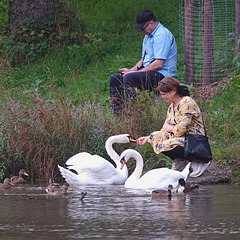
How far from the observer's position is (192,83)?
14.5 meters

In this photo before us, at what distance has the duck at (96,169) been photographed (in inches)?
406

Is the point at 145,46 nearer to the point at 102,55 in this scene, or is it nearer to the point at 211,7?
the point at 211,7

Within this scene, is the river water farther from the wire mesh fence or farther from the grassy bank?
the wire mesh fence

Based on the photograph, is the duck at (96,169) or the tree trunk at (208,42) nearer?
the duck at (96,169)

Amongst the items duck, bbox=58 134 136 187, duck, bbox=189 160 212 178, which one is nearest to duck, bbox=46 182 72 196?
duck, bbox=58 134 136 187

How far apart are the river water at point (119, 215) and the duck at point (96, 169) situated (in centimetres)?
63

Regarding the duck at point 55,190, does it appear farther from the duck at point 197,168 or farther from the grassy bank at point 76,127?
the duck at point 197,168

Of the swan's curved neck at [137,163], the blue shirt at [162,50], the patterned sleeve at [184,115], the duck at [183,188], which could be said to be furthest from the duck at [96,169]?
the blue shirt at [162,50]

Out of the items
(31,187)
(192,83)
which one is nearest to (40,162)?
(31,187)

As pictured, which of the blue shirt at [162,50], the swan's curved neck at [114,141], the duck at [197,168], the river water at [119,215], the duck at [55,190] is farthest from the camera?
the blue shirt at [162,50]

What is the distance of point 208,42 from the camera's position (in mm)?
14570

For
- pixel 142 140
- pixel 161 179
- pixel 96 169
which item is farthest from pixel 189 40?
pixel 161 179

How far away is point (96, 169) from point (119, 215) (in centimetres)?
297

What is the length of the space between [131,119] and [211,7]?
3.97 meters
